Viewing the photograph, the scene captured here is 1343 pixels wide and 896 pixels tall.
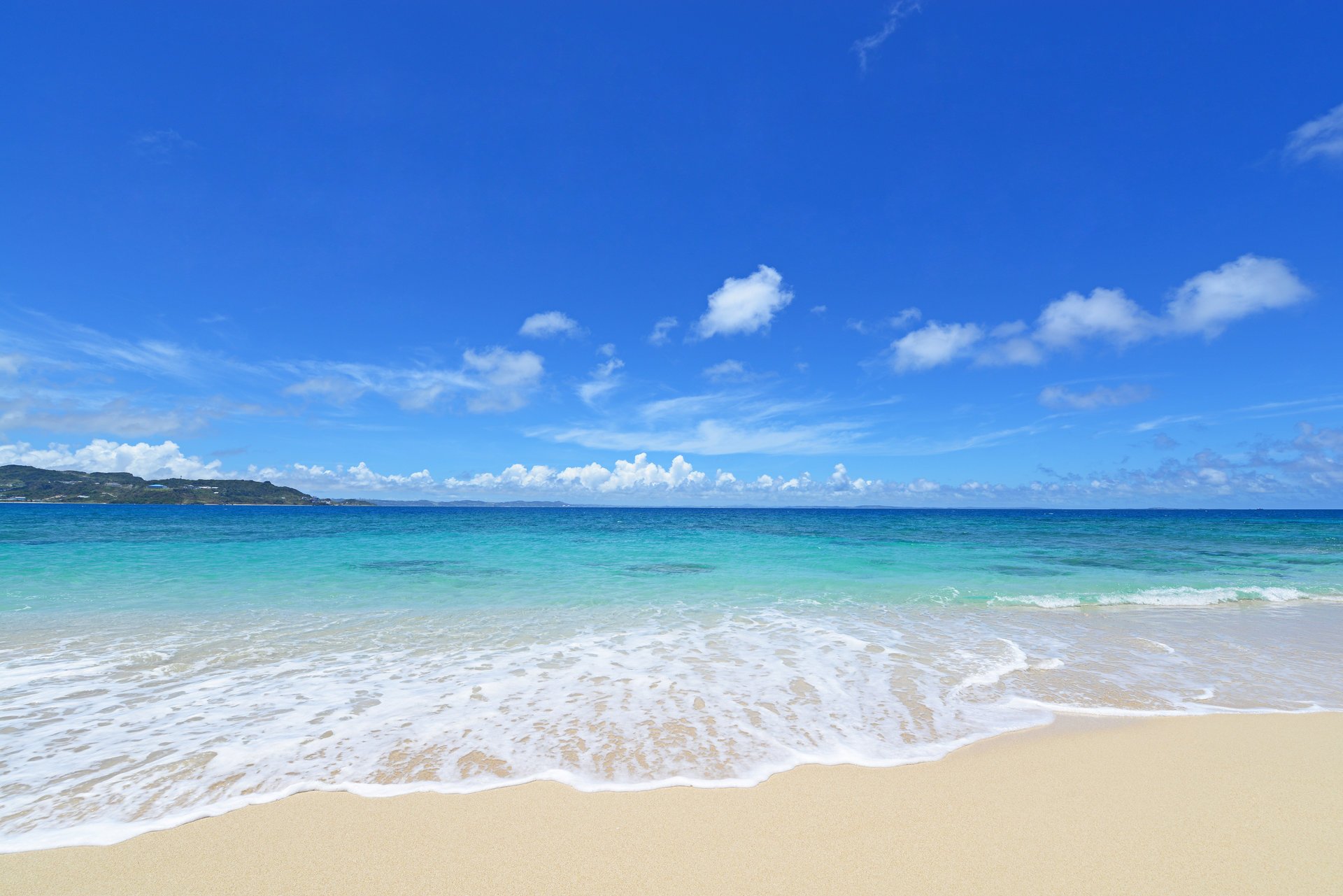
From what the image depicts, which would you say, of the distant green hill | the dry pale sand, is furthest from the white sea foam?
the distant green hill

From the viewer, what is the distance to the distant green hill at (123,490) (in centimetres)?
10038

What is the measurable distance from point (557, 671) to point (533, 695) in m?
0.95

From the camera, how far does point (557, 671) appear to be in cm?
743

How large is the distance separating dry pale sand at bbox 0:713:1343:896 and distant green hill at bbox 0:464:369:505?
13989cm

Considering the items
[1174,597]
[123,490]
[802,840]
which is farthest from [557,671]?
[123,490]

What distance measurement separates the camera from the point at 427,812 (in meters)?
3.92

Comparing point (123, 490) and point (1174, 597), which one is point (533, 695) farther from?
point (123, 490)

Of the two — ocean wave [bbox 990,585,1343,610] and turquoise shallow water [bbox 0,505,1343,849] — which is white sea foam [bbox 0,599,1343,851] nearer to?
turquoise shallow water [bbox 0,505,1343,849]

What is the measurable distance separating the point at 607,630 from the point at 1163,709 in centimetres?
745

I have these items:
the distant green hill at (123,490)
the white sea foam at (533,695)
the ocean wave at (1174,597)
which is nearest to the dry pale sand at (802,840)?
the white sea foam at (533,695)

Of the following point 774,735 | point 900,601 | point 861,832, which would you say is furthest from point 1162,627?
point 861,832

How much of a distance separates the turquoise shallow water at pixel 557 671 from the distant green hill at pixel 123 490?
402 feet

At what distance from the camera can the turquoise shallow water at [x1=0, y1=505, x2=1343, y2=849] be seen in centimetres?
461

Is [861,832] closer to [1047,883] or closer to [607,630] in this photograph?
[1047,883]
